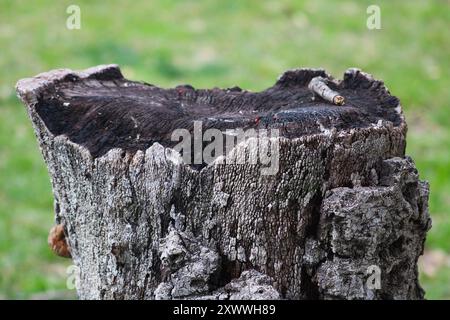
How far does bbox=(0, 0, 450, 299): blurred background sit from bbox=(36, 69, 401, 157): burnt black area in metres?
2.31

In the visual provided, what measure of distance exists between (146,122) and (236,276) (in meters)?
0.62

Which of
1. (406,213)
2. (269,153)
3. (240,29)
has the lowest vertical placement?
(406,213)

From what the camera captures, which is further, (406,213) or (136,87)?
(136,87)

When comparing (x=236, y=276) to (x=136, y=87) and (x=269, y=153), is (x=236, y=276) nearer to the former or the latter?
(x=269, y=153)

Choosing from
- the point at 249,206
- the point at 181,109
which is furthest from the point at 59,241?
the point at 249,206

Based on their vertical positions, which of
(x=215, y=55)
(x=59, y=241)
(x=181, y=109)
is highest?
(x=215, y=55)

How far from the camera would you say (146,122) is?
7.64 feet

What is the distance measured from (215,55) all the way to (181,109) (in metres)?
5.35

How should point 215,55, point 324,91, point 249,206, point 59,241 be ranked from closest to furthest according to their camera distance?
point 249,206
point 324,91
point 59,241
point 215,55

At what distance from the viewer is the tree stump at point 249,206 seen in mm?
2061

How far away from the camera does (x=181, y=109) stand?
2488mm

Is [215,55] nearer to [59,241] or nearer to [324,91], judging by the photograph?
[59,241]

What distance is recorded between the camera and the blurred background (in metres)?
5.09
